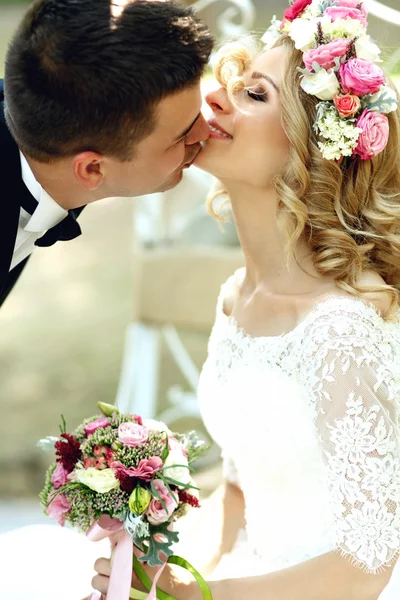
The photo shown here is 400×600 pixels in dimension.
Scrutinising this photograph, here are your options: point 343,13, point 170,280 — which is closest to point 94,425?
point 343,13

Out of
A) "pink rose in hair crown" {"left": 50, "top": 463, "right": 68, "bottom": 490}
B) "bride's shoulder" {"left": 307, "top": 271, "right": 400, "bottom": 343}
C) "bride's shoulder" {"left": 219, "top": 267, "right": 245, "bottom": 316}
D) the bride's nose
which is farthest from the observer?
"bride's shoulder" {"left": 219, "top": 267, "right": 245, "bottom": 316}

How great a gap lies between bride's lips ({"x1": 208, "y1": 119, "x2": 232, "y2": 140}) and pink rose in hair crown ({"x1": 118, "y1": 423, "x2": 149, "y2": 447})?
0.91 meters

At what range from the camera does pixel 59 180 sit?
8.57ft

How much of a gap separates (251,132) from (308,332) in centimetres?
62

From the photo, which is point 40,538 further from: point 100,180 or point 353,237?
point 353,237

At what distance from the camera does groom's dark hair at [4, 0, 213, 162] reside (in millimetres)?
2281

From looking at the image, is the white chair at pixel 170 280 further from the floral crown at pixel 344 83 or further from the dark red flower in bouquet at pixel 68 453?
the dark red flower in bouquet at pixel 68 453

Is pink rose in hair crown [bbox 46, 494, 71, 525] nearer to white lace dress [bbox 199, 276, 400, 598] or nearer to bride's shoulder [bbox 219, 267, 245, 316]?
white lace dress [bbox 199, 276, 400, 598]

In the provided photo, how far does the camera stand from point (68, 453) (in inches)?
90.2

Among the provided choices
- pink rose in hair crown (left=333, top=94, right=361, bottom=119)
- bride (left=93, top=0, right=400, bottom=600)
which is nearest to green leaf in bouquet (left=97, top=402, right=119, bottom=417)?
bride (left=93, top=0, right=400, bottom=600)

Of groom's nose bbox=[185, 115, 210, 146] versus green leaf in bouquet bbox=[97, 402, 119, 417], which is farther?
groom's nose bbox=[185, 115, 210, 146]

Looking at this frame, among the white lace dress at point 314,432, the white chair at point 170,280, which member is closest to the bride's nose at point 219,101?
the white lace dress at point 314,432

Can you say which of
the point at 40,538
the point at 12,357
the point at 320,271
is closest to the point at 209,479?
the point at 40,538

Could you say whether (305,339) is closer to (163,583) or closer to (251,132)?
(251,132)
